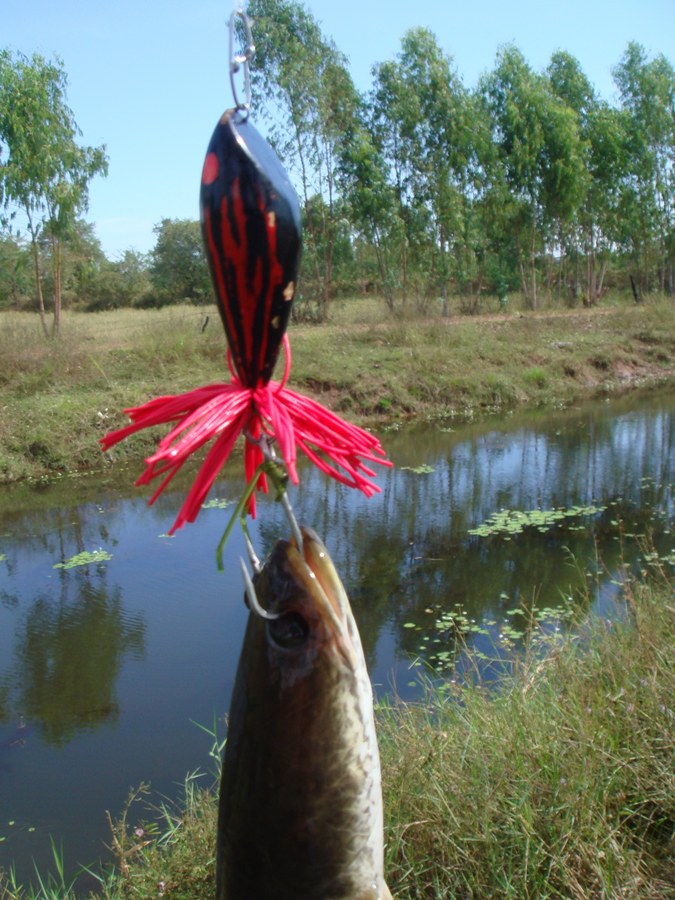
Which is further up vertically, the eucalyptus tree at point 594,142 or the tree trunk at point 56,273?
the eucalyptus tree at point 594,142

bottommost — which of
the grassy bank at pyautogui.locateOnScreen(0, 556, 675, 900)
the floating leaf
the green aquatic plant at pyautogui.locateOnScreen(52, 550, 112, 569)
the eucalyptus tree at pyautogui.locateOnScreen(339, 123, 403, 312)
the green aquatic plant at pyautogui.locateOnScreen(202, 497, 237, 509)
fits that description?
the green aquatic plant at pyautogui.locateOnScreen(52, 550, 112, 569)

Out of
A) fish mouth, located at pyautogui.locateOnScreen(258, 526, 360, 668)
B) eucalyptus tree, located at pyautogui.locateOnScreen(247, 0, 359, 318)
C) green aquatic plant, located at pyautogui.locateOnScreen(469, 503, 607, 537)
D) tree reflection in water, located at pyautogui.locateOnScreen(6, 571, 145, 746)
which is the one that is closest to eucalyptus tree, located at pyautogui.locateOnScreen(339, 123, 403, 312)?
eucalyptus tree, located at pyautogui.locateOnScreen(247, 0, 359, 318)

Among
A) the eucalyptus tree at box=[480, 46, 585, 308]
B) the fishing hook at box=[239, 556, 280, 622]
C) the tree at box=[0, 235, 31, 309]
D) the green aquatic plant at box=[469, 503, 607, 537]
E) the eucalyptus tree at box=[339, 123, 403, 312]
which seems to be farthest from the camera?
the tree at box=[0, 235, 31, 309]

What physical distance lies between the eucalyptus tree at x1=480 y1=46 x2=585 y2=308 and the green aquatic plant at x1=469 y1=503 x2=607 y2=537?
17.0 metres

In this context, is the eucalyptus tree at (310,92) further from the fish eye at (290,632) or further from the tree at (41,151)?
the fish eye at (290,632)

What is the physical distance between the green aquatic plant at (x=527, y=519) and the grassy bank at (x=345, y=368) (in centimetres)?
473

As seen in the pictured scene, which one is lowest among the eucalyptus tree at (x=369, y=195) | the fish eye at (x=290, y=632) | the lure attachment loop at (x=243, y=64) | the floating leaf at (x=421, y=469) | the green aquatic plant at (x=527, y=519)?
the green aquatic plant at (x=527, y=519)

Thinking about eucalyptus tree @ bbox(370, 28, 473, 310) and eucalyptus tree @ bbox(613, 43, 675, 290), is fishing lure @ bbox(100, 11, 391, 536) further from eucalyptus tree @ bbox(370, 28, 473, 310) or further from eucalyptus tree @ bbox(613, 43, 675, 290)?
eucalyptus tree @ bbox(613, 43, 675, 290)

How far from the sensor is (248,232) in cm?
108

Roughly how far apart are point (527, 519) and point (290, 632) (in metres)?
7.46

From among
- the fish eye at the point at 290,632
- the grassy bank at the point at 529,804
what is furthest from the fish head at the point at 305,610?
the grassy bank at the point at 529,804

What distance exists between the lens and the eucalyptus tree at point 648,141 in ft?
87.8

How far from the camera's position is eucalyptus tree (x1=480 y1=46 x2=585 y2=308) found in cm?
2342

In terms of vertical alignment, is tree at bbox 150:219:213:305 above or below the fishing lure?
above
